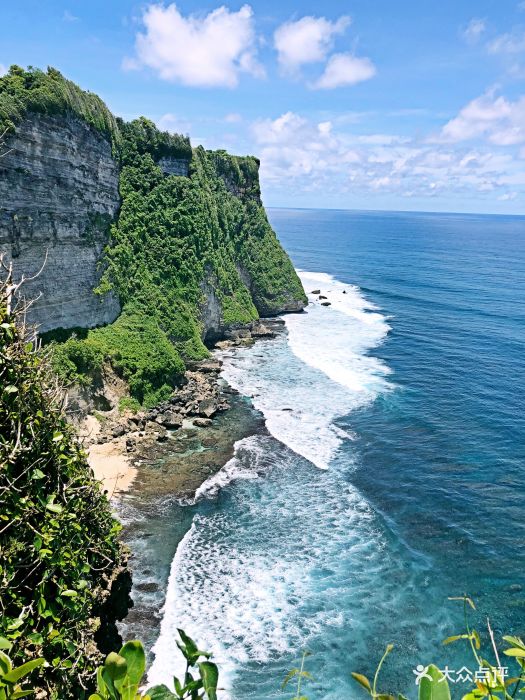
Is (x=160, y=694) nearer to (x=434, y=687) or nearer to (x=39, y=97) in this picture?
(x=434, y=687)

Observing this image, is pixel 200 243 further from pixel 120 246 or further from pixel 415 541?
pixel 415 541

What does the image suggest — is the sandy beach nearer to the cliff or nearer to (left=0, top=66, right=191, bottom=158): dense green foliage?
the cliff

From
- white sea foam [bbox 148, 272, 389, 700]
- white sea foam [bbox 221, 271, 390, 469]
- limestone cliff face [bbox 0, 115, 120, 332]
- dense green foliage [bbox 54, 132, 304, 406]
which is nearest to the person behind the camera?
white sea foam [bbox 148, 272, 389, 700]

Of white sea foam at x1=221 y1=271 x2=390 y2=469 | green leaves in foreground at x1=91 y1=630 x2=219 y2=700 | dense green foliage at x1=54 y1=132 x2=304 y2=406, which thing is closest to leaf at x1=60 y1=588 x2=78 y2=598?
green leaves in foreground at x1=91 y1=630 x2=219 y2=700

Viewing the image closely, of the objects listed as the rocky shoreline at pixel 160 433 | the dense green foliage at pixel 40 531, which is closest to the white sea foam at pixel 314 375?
the rocky shoreline at pixel 160 433

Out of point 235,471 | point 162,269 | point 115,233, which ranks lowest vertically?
point 235,471

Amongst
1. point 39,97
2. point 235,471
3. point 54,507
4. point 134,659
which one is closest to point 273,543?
point 235,471
